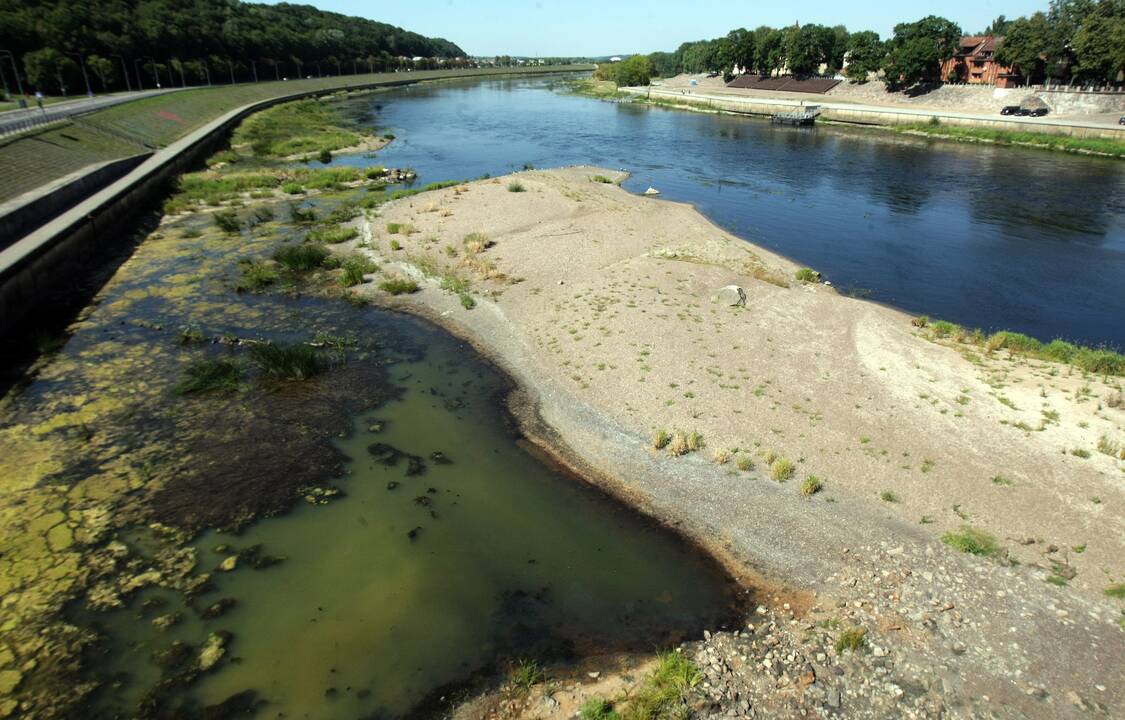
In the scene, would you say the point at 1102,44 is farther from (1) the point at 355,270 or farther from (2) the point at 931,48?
(1) the point at 355,270

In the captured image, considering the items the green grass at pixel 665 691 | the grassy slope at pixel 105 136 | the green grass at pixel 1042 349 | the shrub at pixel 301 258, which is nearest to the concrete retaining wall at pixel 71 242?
the grassy slope at pixel 105 136

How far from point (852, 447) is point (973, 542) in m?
3.99

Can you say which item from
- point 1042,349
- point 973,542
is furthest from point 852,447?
point 1042,349

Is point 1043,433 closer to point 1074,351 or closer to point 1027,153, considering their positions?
point 1074,351

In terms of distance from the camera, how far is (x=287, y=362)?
21859 millimetres

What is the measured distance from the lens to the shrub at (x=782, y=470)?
53.3ft

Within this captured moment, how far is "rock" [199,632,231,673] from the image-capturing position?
38.6 feet

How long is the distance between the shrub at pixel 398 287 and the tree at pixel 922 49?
120 meters

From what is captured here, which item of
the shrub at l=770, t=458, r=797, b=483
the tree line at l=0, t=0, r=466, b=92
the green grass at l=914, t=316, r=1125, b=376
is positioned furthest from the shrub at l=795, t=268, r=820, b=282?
the tree line at l=0, t=0, r=466, b=92

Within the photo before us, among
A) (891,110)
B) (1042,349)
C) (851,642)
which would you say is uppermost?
(891,110)

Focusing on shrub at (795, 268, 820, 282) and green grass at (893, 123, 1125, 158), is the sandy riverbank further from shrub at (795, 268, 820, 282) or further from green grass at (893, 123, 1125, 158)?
green grass at (893, 123, 1125, 158)

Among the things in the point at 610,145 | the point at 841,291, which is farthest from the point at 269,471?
the point at 610,145

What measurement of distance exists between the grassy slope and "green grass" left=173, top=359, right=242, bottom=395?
903 inches

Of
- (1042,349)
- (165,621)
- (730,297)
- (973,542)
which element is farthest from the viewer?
(730,297)
